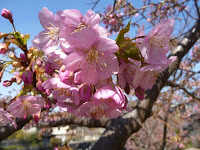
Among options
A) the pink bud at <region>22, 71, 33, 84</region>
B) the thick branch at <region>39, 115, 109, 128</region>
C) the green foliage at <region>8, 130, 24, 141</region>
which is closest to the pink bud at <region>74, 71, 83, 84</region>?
the pink bud at <region>22, 71, 33, 84</region>

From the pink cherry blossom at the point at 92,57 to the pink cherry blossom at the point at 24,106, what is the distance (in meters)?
0.58

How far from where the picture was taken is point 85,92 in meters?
0.76

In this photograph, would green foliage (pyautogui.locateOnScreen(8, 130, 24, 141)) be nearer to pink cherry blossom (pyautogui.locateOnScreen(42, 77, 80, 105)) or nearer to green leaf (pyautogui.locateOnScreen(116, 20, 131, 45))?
pink cherry blossom (pyautogui.locateOnScreen(42, 77, 80, 105))

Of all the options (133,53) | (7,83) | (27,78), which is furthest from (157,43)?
(7,83)

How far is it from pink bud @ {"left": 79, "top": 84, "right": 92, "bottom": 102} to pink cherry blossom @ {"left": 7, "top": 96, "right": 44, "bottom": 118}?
52 cm

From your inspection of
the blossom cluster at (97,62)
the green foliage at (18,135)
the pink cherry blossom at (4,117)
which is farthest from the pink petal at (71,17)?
the green foliage at (18,135)

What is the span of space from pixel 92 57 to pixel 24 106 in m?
0.73

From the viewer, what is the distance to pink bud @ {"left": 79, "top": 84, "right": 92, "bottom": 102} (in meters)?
0.75

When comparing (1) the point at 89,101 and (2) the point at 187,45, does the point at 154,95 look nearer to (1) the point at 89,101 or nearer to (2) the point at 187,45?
(2) the point at 187,45

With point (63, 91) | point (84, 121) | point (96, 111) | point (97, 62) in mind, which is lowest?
point (84, 121)

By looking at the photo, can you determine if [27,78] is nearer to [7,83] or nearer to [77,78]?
[7,83]

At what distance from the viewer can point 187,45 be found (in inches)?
112

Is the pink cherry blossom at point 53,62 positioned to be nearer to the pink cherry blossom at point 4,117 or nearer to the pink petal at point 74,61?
the pink petal at point 74,61

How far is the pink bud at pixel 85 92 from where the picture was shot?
0.75 m
